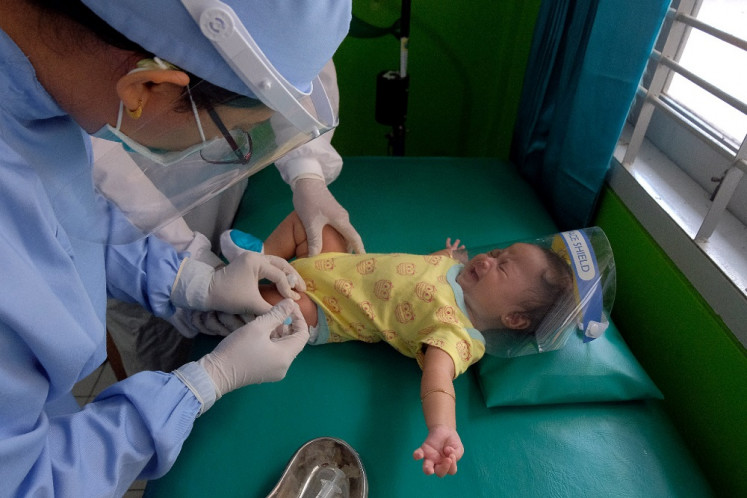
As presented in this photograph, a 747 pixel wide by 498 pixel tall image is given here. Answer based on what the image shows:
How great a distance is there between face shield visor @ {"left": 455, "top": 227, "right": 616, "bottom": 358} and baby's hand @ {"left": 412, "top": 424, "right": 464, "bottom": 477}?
379 mm

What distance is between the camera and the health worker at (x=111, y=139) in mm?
565

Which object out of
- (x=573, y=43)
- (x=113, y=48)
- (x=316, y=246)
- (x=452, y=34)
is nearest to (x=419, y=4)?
(x=452, y=34)

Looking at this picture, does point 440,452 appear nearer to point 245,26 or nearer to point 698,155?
point 245,26

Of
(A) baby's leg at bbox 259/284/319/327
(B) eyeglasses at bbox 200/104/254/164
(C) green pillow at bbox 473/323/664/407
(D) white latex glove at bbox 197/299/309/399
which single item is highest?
(B) eyeglasses at bbox 200/104/254/164

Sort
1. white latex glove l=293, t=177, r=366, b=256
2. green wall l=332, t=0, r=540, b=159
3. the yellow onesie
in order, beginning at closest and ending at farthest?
the yellow onesie
white latex glove l=293, t=177, r=366, b=256
green wall l=332, t=0, r=540, b=159

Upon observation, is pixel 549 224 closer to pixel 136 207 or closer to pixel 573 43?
pixel 573 43

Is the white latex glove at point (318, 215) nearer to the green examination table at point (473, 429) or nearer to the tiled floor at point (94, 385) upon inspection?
the green examination table at point (473, 429)

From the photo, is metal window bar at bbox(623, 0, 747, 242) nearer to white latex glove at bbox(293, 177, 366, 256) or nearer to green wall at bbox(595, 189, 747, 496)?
green wall at bbox(595, 189, 747, 496)

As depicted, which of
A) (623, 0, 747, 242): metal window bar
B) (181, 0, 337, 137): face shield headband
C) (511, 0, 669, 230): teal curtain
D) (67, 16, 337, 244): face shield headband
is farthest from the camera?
(511, 0, 669, 230): teal curtain

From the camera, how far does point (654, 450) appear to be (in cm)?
117

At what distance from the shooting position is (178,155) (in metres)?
0.75

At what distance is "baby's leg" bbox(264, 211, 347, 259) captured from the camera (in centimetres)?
159

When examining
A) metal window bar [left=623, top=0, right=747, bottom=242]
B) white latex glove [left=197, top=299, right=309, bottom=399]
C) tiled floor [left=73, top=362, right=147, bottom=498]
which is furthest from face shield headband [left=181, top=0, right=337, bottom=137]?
tiled floor [left=73, top=362, right=147, bottom=498]

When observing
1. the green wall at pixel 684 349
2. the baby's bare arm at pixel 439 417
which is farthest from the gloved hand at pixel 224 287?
the green wall at pixel 684 349
